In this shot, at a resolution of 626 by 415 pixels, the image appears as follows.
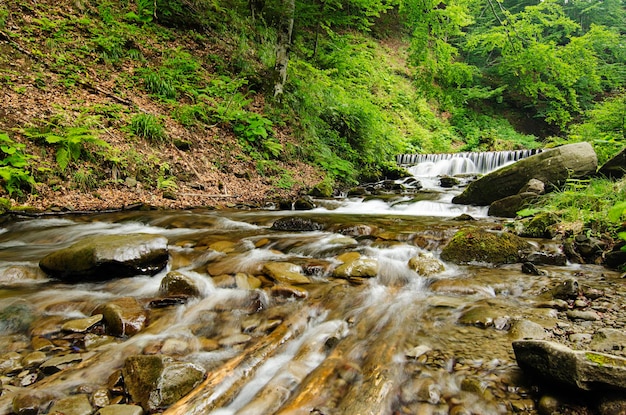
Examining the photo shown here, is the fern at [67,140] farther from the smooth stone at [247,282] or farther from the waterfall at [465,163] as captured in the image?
the waterfall at [465,163]

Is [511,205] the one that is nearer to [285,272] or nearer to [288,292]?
[285,272]

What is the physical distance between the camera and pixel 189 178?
24.7 feet

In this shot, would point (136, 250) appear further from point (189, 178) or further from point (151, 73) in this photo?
point (151, 73)

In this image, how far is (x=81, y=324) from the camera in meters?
2.49

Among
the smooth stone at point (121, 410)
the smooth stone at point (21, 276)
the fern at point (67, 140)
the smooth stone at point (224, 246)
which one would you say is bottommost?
the smooth stone at point (121, 410)

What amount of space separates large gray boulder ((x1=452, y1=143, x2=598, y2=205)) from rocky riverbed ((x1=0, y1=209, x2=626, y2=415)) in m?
3.01

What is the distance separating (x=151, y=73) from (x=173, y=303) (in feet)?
25.8

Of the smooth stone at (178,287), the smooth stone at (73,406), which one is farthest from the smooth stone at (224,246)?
the smooth stone at (73,406)

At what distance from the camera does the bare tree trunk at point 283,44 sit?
29.9 feet

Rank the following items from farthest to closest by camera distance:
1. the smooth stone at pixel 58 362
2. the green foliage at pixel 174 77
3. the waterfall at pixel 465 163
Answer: the waterfall at pixel 465 163 → the green foliage at pixel 174 77 → the smooth stone at pixel 58 362

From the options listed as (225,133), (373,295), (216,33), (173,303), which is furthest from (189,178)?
(216,33)

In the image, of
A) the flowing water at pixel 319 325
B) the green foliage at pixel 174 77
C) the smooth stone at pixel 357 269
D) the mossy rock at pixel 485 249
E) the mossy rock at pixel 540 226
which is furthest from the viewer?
the green foliage at pixel 174 77

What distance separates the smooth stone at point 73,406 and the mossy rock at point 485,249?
3.69 m

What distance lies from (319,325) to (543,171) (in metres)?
6.24
